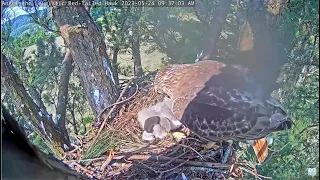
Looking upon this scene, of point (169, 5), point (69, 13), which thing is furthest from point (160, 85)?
point (69, 13)

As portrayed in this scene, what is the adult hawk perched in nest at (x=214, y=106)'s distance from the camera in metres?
1.22

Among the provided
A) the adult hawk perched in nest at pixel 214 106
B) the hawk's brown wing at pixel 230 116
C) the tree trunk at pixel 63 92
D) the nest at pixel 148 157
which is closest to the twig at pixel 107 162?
the nest at pixel 148 157

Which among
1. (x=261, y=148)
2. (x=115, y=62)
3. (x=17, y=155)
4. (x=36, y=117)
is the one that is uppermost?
(x=17, y=155)

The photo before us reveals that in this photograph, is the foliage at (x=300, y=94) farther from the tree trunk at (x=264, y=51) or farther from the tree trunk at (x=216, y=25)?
the tree trunk at (x=216, y=25)

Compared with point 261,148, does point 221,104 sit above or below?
above

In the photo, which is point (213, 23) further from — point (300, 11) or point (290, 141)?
point (290, 141)

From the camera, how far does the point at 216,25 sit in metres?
1.40

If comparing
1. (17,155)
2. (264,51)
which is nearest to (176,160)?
(264,51)

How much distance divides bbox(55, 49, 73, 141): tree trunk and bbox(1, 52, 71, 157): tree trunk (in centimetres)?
8

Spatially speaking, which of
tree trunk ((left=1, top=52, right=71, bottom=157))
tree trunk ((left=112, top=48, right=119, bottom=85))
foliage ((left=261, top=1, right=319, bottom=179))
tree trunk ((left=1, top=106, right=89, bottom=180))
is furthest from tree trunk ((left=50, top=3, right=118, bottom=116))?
tree trunk ((left=1, top=106, right=89, bottom=180))

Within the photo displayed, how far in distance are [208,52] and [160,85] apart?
23 centimetres

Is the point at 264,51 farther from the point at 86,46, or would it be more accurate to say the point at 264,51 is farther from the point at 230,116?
the point at 86,46

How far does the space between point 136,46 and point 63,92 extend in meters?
0.38

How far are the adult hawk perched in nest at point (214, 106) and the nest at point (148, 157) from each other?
0.06 m
